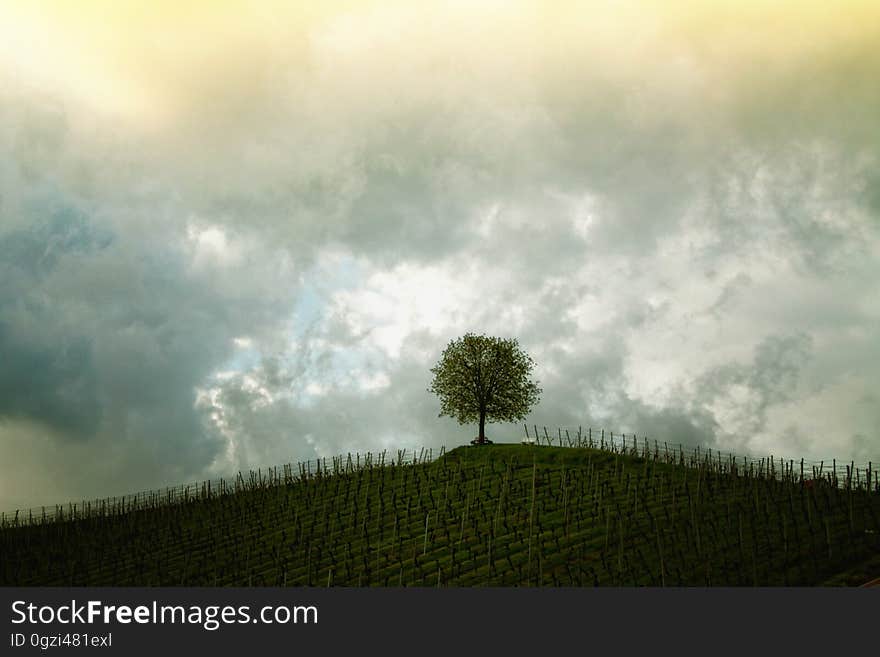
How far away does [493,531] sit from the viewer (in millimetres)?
27609

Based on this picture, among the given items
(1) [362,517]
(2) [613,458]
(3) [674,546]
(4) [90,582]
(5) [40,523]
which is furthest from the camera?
(5) [40,523]

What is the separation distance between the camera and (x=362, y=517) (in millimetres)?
32656

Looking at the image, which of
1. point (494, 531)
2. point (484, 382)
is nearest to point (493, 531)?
point (494, 531)

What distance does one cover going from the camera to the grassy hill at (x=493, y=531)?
22531 mm

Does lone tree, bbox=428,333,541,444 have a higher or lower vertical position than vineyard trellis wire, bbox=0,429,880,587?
higher

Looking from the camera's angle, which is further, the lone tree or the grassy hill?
the lone tree

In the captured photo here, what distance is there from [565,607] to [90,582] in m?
22.6

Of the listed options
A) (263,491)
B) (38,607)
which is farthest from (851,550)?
(263,491)

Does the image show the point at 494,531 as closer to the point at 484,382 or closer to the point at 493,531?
the point at 493,531

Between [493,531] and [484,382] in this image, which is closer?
[493,531]

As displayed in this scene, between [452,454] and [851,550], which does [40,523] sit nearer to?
[452,454]

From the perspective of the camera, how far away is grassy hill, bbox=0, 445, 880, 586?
2253 cm

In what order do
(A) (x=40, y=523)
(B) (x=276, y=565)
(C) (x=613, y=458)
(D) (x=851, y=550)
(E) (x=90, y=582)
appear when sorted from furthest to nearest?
1. (A) (x=40, y=523)
2. (C) (x=613, y=458)
3. (E) (x=90, y=582)
4. (B) (x=276, y=565)
5. (D) (x=851, y=550)

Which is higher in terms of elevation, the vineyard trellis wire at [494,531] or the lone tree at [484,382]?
the lone tree at [484,382]
